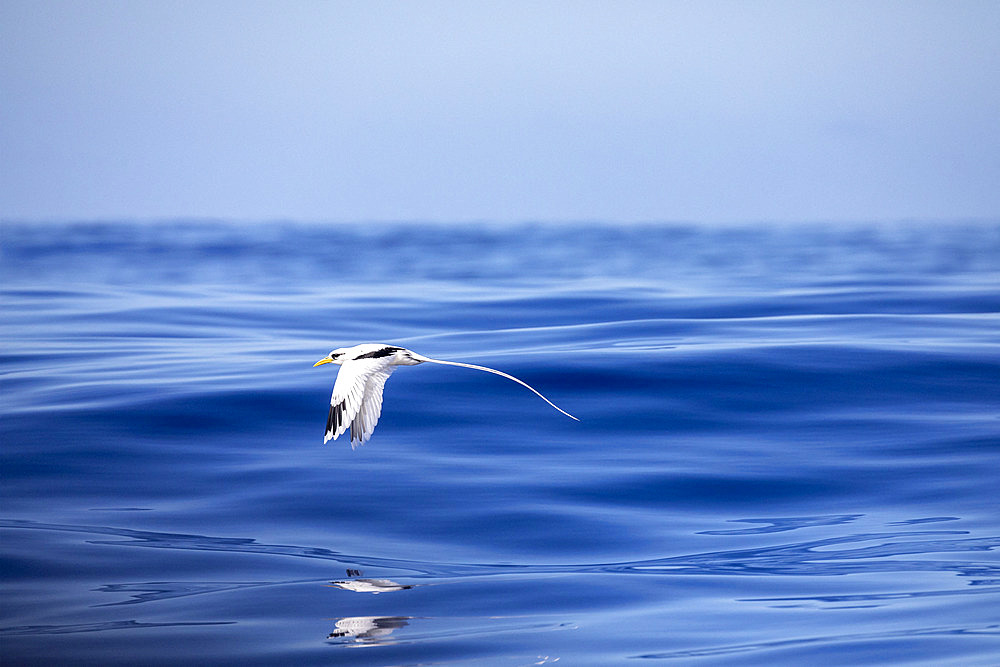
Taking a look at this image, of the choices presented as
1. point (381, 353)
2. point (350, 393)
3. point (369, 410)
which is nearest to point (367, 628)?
point (369, 410)

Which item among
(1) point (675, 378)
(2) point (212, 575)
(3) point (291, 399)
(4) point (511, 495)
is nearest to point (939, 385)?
(1) point (675, 378)

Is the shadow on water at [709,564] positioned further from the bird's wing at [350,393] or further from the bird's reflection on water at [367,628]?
the bird's wing at [350,393]

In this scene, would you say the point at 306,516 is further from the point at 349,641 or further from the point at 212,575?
the point at 349,641

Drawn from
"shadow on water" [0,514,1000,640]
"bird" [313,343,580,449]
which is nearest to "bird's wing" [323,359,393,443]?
"bird" [313,343,580,449]

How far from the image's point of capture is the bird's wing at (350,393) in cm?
689

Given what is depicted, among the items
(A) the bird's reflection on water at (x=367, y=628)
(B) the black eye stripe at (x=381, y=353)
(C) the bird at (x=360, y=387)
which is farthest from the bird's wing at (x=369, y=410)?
(A) the bird's reflection on water at (x=367, y=628)

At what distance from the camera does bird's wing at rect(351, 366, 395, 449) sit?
680 centimetres

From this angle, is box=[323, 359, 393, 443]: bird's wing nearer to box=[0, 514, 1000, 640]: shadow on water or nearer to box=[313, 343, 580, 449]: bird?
box=[313, 343, 580, 449]: bird

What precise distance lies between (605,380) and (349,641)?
24.4 feet

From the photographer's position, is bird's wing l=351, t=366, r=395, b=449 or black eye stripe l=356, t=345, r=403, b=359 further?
black eye stripe l=356, t=345, r=403, b=359

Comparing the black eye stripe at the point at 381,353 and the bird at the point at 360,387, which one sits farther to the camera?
the black eye stripe at the point at 381,353

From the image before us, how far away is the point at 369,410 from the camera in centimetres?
691

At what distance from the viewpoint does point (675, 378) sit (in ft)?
45.3

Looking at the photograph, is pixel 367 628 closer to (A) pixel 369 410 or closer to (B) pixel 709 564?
(A) pixel 369 410
